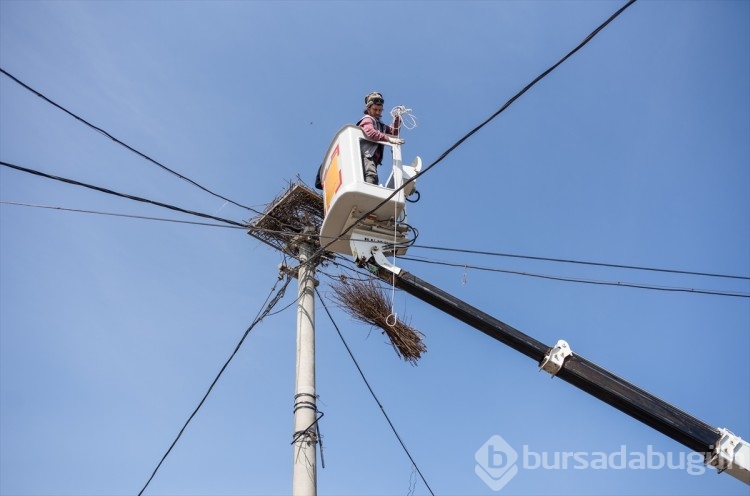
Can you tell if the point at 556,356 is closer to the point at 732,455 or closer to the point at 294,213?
the point at 732,455

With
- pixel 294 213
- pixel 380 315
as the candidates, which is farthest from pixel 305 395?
pixel 294 213

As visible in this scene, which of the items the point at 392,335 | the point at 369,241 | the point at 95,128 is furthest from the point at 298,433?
the point at 95,128

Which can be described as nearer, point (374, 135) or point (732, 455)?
point (732, 455)

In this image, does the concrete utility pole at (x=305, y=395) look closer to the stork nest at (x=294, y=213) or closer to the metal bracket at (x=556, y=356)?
the stork nest at (x=294, y=213)

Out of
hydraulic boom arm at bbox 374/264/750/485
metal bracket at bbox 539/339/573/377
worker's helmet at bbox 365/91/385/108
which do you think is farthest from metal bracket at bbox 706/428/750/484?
worker's helmet at bbox 365/91/385/108

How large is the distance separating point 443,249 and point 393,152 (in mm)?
984

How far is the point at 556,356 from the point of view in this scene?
4.98 m

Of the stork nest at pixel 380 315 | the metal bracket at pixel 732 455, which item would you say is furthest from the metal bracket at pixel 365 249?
the metal bracket at pixel 732 455

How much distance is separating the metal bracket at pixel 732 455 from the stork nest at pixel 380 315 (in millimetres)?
2376

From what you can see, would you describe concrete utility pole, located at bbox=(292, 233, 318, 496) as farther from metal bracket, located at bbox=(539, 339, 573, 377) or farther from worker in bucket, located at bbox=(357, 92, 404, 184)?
metal bracket, located at bbox=(539, 339, 573, 377)

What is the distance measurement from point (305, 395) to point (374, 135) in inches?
94.1

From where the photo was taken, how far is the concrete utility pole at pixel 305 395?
592 centimetres

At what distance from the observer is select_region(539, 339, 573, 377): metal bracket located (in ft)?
16.3

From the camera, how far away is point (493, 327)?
5141mm
